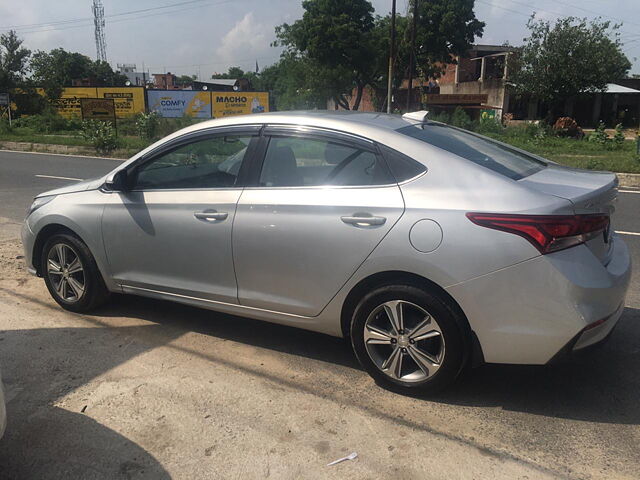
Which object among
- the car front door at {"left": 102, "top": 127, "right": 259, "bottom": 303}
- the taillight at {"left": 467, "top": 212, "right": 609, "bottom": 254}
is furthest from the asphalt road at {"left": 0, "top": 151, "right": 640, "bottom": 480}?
the taillight at {"left": 467, "top": 212, "right": 609, "bottom": 254}

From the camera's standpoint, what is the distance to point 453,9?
1640 inches

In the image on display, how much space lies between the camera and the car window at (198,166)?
3791mm

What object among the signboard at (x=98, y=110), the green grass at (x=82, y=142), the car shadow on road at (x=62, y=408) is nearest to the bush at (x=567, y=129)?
the green grass at (x=82, y=142)

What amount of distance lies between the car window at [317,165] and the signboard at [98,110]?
23.0m

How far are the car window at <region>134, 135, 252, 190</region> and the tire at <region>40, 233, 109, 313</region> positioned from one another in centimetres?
75

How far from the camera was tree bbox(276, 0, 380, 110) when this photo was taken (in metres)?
41.6

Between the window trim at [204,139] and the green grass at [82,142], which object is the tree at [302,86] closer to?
the green grass at [82,142]

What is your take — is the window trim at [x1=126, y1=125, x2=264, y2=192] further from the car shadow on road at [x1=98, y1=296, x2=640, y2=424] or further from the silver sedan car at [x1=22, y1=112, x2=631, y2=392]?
the car shadow on road at [x1=98, y1=296, x2=640, y2=424]

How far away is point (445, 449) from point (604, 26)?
3359 cm

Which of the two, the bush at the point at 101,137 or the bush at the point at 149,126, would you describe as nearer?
the bush at the point at 101,137

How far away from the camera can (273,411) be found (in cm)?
311

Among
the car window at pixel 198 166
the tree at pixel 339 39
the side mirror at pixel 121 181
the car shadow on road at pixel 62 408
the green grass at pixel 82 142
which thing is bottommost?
the car shadow on road at pixel 62 408

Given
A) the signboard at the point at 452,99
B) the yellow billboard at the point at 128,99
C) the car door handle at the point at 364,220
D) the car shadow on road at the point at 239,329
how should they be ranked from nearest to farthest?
the car door handle at the point at 364,220 < the car shadow on road at the point at 239,329 < the yellow billboard at the point at 128,99 < the signboard at the point at 452,99

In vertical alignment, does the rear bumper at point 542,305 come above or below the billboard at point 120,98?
below
